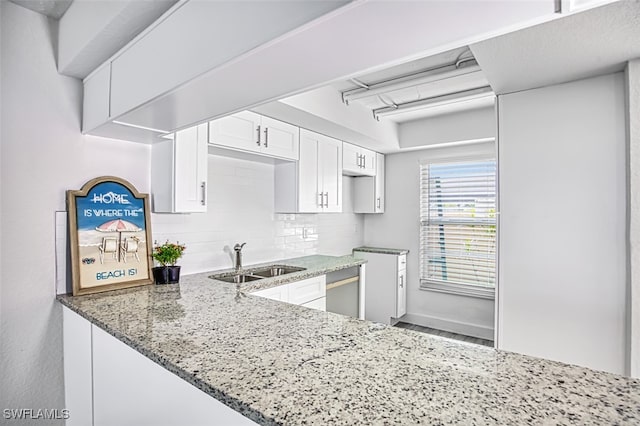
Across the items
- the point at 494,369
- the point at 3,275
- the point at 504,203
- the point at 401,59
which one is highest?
the point at 401,59

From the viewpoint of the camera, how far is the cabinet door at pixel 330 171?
340 centimetres

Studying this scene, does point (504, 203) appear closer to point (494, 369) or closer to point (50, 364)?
point (494, 369)

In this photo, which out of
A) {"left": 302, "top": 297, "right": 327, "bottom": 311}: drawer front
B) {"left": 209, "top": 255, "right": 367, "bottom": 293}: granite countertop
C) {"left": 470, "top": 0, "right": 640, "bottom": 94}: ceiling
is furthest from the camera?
{"left": 302, "top": 297, "right": 327, "bottom": 311}: drawer front

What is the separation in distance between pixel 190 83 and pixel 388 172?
3713 millimetres

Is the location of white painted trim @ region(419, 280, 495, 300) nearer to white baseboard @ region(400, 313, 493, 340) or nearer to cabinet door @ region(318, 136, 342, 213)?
white baseboard @ region(400, 313, 493, 340)

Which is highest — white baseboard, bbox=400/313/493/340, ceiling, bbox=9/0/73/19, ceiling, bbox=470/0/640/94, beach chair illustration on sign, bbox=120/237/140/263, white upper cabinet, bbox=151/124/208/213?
ceiling, bbox=9/0/73/19

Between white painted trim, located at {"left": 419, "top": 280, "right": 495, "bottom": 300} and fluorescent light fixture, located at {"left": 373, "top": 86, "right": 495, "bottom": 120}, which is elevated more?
fluorescent light fixture, located at {"left": 373, "top": 86, "right": 495, "bottom": 120}

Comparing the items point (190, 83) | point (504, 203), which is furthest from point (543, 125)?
point (190, 83)

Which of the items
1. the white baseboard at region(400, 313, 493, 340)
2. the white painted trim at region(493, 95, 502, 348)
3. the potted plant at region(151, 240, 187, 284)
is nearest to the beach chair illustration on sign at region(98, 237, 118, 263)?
the potted plant at region(151, 240, 187, 284)

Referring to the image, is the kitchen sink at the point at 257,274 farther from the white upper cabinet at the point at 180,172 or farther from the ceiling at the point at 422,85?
the ceiling at the point at 422,85

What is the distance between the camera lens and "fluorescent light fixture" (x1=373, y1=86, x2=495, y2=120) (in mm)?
2982

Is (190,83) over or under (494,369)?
over

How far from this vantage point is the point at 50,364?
184 centimetres

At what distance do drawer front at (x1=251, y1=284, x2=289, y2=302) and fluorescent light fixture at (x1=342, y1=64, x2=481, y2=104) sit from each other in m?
1.80
